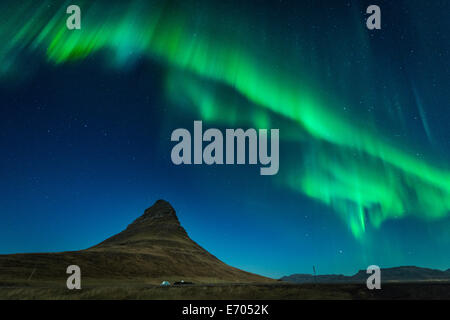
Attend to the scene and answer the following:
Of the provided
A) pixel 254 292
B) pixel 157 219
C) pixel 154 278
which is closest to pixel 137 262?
pixel 154 278

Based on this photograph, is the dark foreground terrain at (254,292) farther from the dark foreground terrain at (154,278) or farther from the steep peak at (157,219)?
the steep peak at (157,219)

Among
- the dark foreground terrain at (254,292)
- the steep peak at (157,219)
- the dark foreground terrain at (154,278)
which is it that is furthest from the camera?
the steep peak at (157,219)

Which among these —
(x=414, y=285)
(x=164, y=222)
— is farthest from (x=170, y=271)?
(x=414, y=285)

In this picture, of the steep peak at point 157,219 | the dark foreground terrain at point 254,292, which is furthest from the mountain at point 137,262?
the dark foreground terrain at point 254,292

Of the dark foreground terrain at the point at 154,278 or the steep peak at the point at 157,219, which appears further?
the steep peak at the point at 157,219

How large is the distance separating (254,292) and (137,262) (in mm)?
80423

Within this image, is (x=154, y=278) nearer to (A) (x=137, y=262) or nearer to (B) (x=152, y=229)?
(A) (x=137, y=262)

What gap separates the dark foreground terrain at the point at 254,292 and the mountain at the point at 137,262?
1499 inches

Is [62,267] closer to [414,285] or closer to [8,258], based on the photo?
[8,258]

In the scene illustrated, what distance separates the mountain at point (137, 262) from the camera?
2851 inches
